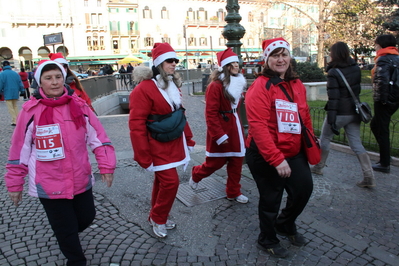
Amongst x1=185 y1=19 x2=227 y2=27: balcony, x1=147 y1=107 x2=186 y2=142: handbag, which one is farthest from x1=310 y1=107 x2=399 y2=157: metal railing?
x1=185 y1=19 x2=227 y2=27: balcony

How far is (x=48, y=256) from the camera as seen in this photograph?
3.06 m

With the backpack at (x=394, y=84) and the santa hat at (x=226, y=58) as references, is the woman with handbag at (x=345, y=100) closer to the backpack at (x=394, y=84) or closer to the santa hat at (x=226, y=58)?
the backpack at (x=394, y=84)

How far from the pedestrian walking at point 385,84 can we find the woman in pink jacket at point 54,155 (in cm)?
395

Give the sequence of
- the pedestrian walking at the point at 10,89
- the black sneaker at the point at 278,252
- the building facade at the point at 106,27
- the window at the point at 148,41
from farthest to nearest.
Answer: the window at the point at 148,41, the building facade at the point at 106,27, the pedestrian walking at the point at 10,89, the black sneaker at the point at 278,252

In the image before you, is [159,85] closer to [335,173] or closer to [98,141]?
[98,141]

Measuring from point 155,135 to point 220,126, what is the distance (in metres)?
0.96

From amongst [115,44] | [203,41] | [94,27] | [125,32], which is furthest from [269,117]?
[203,41]

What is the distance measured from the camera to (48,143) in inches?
100

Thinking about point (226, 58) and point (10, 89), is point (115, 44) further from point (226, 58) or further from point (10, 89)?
point (226, 58)

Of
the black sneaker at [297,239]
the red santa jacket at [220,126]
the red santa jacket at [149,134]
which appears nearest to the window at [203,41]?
the red santa jacket at [220,126]

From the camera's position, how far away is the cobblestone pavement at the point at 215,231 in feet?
9.80

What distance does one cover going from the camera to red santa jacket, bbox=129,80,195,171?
3.10 m

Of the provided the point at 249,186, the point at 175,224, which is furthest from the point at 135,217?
the point at 249,186

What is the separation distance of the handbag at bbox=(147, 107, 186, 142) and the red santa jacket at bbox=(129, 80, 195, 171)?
5 centimetres
